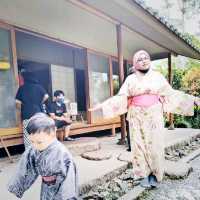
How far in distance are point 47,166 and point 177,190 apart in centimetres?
284

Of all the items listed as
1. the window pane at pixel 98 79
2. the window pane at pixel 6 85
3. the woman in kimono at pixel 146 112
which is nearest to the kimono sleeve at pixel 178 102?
the woman in kimono at pixel 146 112

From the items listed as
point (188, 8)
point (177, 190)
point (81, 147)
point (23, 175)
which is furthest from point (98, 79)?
point (188, 8)

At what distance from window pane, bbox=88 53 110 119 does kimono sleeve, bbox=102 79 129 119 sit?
4.79m

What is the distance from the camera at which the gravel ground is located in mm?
4242

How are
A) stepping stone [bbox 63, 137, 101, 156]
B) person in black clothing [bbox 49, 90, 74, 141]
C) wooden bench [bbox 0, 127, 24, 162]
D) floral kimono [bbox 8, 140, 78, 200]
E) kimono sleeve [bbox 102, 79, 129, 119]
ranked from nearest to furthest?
1. floral kimono [bbox 8, 140, 78, 200]
2. kimono sleeve [bbox 102, 79, 129, 119]
3. wooden bench [bbox 0, 127, 24, 162]
4. stepping stone [bbox 63, 137, 101, 156]
5. person in black clothing [bbox 49, 90, 74, 141]

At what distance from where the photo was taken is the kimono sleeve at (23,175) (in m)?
2.53

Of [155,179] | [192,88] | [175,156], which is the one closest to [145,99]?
[155,179]

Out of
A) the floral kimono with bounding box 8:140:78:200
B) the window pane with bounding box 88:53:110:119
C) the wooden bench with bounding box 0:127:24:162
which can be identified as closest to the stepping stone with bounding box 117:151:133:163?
the wooden bench with bounding box 0:127:24:162

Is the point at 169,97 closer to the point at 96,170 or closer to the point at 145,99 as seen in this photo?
the point at 145,99

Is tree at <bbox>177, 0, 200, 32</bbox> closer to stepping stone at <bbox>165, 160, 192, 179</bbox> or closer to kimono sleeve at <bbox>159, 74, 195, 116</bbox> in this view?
stepping stone at <bbox>165, 160, 192, 179</bbox>

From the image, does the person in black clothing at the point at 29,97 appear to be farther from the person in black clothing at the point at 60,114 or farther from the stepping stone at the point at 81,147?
the person in black clothing at the point at 60,114

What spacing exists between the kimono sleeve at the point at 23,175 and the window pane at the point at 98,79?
6.90 meters

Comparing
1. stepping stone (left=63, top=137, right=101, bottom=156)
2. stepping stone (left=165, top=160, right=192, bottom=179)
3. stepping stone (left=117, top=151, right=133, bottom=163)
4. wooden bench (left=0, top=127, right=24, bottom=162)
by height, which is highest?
wooden bench (left=0, top=127, right=24, bottom=162)

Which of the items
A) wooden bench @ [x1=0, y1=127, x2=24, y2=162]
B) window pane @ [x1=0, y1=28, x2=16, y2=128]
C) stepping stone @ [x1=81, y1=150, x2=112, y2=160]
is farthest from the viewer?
window pane @ [x1=0, y1=28, x2=16, y2=128]
